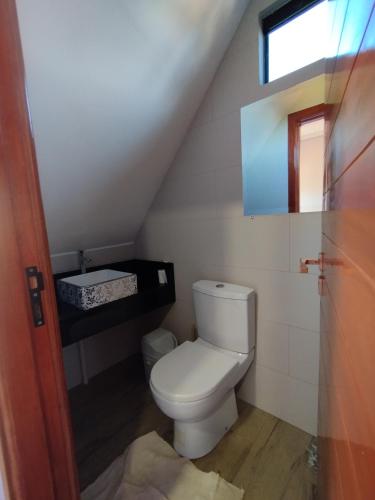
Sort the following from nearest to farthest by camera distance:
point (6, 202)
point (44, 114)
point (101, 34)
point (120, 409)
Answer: point (6, 202) < point (101, 34) < point (44, 114) < point (120, 409)

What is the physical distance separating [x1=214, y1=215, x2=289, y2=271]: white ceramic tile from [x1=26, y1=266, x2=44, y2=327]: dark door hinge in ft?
4.02

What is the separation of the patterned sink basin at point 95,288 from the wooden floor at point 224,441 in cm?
80

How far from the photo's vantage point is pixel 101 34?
3.25 feet

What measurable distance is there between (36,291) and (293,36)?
185cm

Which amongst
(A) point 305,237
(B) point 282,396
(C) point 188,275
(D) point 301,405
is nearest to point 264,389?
(B) point 282,396

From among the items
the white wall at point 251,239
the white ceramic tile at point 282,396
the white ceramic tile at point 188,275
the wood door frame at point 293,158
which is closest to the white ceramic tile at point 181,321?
the white ceramic tile at point 188,275

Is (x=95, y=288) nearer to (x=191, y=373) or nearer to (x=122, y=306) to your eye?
(x=122, y=306)

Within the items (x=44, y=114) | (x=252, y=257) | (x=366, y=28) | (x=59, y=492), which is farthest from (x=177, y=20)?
(x=59, y=492)

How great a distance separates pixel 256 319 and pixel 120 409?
1.16 m

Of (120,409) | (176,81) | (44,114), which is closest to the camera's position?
(44,114)

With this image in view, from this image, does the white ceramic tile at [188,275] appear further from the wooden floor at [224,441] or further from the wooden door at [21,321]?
the wooden door at [21,321]

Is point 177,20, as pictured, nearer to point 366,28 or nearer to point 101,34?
point 101,34

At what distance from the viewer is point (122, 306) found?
5.41 ft

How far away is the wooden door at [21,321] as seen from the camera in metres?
0.52
